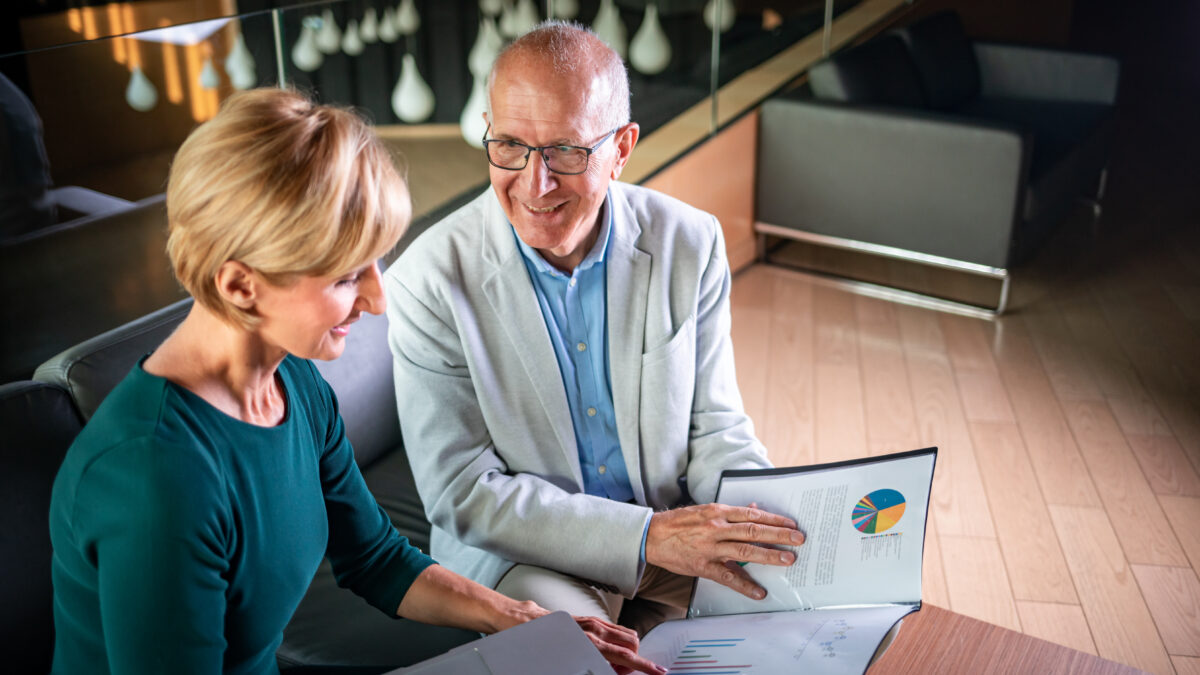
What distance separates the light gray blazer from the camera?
1430 millimetres

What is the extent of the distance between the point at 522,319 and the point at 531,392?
4.3 inches

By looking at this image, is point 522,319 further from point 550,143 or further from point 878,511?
point 878,511

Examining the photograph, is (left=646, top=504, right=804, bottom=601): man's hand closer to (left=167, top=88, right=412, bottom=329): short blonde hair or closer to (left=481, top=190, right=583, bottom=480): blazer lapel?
(left=481, top=190, right=583, bottom=480): blazer lapel

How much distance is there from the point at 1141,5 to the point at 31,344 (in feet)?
22.1

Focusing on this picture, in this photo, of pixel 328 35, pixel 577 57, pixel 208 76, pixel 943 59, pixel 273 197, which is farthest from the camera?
pixel 943 59

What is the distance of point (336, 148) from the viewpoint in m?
0.88

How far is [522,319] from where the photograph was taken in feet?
4.85

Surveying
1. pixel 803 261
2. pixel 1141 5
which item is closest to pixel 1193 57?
pixel 1141 5

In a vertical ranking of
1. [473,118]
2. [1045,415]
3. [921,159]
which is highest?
[473,118]

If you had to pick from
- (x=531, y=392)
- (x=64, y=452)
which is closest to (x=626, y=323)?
(x=531, y=392)

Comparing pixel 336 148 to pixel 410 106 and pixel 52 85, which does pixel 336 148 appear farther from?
pixel 410 106

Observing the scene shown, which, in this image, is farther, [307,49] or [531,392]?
[307,49]

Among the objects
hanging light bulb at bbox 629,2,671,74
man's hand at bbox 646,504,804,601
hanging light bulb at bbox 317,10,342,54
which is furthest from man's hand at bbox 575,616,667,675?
hanging light bulb at bbox 629,2,671,74

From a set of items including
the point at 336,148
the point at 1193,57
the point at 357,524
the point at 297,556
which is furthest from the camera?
the point at 1193,57
